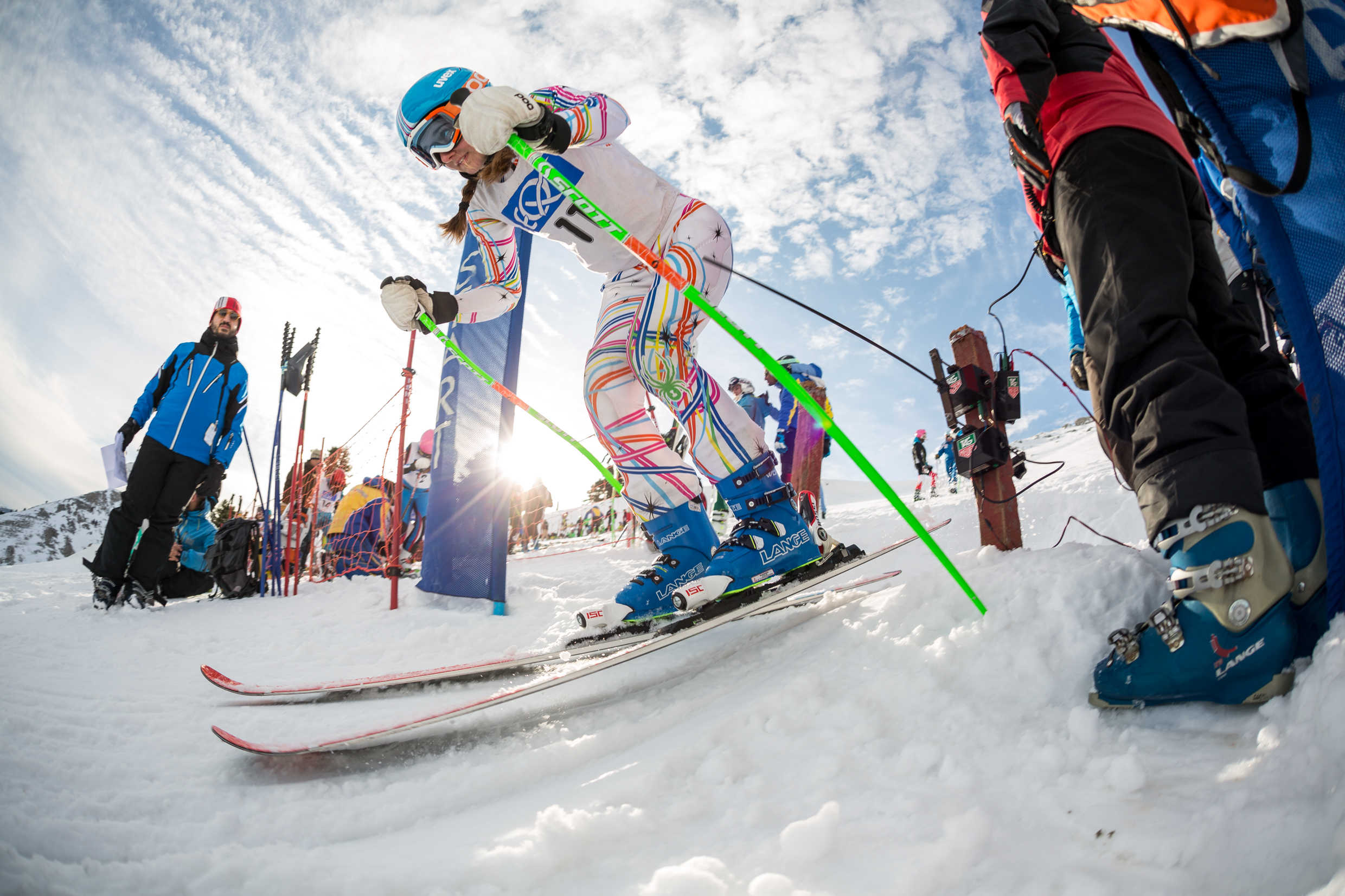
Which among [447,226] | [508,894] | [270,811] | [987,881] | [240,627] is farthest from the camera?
[240,627]

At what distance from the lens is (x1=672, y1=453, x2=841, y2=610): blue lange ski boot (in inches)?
94.0

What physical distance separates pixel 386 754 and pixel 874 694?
1.49 m

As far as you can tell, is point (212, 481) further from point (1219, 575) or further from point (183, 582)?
point (1219, 575)

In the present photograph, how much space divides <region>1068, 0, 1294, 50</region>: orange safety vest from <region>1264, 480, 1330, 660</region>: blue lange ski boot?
895mm

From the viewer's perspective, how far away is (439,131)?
107 inches

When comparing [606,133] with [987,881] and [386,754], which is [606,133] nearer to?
[386,754]

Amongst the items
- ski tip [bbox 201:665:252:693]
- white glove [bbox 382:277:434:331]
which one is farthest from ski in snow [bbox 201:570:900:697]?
white glove [bbox 382:277:434:331]

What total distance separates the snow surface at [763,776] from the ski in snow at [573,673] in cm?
6

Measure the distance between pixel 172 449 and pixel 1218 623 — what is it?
681cm

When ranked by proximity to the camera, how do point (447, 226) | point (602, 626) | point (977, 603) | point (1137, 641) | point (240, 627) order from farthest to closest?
point (240, 627) → point (447, 226) → point (602, 626) → point (977, 603) → point (1137, 641)

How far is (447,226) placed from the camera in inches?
131

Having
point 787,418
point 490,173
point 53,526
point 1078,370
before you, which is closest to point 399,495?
point 490,173

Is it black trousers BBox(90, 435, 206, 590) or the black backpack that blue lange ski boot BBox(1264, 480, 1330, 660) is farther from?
the black backpack

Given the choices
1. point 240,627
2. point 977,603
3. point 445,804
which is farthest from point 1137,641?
point 240,627
